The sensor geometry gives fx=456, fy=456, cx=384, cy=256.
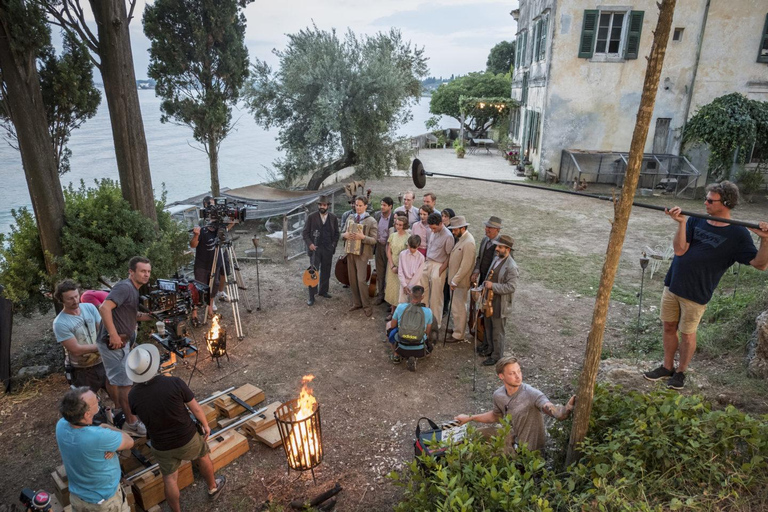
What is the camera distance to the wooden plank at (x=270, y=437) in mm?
4824

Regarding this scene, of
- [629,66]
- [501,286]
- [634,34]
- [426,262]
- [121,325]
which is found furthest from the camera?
[629,66]

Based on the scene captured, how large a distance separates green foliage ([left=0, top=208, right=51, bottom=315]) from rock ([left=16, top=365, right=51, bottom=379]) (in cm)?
77

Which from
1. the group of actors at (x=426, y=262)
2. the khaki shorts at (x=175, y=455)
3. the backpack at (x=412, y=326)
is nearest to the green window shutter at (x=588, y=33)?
the group of actors at (x=426, y=262)

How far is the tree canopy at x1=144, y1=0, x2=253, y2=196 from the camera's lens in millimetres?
11844

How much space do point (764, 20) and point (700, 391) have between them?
18310 millimetres

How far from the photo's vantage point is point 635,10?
16.6m

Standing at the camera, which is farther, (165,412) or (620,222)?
(165,412)

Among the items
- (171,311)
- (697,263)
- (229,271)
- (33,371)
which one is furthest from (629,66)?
(33,371)

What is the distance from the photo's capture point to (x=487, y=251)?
6.46 meters

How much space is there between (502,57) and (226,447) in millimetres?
45598

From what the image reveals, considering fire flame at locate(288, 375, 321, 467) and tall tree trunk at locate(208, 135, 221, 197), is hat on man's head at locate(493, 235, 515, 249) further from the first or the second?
tall tree trunk at locate(208, 135, 221, 197)

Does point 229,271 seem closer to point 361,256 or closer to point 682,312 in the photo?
point 361,256

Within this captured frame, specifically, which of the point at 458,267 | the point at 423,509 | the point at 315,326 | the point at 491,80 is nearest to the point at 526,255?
the point at 458,267

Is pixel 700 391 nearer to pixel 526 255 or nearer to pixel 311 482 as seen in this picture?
pixel 311 482
